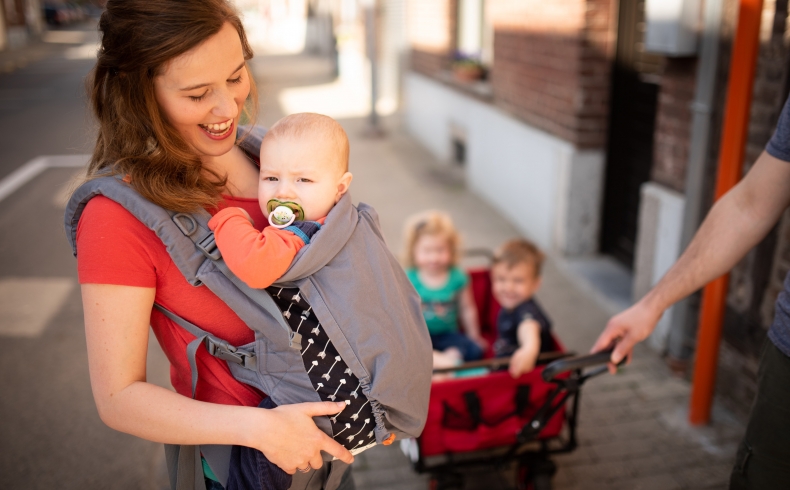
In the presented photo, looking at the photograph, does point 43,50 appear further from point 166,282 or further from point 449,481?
point 166,282

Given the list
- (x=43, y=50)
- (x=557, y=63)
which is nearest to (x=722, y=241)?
(x=557, y=63)

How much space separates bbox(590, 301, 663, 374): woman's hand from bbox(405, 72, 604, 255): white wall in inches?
127

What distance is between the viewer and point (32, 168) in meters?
9.16

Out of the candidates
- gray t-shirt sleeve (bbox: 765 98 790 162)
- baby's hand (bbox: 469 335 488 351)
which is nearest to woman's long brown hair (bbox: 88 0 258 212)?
gray t-shirt sleeve (bbox: 765 98 790 162)

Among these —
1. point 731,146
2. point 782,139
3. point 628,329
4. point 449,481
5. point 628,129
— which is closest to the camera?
point 782,139

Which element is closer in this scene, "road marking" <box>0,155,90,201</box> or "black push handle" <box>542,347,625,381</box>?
"black push handle" <box>542,347,625,381</box>

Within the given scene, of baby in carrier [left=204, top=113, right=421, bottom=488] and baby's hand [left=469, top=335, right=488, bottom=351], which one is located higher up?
baby in carrier [left=204, top=113, right=421, bottom=488]

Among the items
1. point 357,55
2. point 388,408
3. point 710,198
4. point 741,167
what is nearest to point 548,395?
point 388,408

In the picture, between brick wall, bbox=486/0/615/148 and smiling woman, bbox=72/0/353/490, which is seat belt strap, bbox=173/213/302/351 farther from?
brick wall, bbox=486/0/615/148

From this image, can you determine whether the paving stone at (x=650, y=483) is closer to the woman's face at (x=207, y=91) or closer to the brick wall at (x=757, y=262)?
the brick wall at (x=757, y=262)

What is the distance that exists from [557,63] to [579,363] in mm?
3861

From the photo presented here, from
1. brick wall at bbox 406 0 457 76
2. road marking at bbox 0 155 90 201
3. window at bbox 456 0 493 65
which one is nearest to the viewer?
road marking at bbox 0 155 90 201

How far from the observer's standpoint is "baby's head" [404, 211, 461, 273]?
3395 mm

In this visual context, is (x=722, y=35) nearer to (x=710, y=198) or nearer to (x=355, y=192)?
(x=710, y=198)
